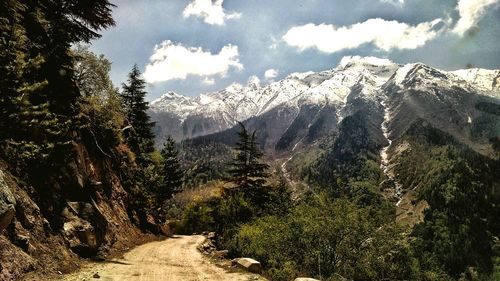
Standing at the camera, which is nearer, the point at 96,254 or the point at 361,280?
the point at 361,280

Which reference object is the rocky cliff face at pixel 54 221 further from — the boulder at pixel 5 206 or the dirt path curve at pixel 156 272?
the dirt path curve at pixel 156 272

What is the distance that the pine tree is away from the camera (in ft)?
143

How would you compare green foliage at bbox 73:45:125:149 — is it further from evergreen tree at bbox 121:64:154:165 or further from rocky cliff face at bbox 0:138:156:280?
evergreen tree at bbox 121:64:154:165

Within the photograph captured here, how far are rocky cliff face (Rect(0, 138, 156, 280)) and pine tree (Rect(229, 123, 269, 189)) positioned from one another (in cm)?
1369

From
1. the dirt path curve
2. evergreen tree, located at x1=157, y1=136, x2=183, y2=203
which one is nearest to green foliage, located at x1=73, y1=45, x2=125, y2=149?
the dirt path curve

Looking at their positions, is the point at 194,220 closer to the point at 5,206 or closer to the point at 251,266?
the point at 251,266

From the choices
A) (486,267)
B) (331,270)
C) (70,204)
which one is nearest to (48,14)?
(70,204)

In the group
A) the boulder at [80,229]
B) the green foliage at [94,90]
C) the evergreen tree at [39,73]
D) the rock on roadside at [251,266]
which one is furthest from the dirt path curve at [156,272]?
the green foliage at [94,90]

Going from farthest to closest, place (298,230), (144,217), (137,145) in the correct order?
1. (137,145)
2. (144,217)
3. (298,230)

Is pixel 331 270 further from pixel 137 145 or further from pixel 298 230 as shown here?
pixel 137 145

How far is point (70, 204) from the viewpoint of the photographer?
23438mm

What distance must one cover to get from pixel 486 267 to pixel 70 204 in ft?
487

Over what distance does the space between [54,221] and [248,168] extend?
83.6 ft

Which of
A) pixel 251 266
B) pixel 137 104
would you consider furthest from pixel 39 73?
pixel 137 104
